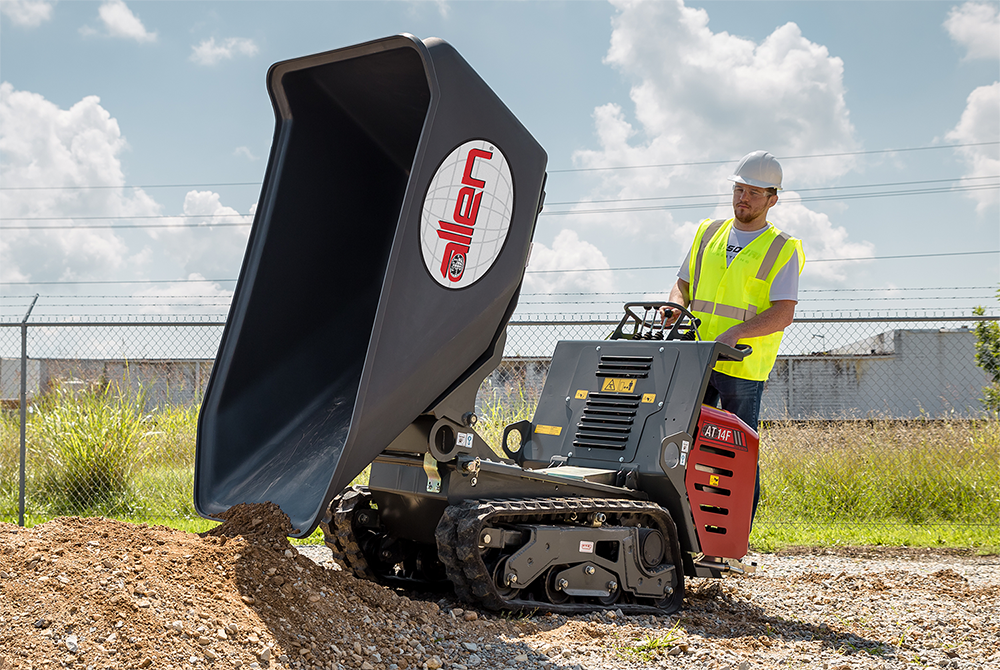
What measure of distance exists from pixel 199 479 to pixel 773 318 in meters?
2.96

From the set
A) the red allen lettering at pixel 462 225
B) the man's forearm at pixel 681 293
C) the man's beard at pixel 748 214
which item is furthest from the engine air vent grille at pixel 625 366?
the red allen lettering at pixel 462 225

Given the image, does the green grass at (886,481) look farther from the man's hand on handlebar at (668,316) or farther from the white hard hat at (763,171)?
the white hard hat at (763,171)

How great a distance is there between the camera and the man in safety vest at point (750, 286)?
4.53 metres

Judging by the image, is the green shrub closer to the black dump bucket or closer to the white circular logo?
the black dump bucket

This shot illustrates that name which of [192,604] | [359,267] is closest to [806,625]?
[359,267]

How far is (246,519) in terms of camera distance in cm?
309

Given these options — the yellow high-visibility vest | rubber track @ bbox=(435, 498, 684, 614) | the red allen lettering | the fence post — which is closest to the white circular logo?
the red allen lettering

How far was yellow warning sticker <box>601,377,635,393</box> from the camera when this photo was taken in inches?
175

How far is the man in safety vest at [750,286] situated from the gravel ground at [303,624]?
104 centimetres

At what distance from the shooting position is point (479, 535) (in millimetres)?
3252

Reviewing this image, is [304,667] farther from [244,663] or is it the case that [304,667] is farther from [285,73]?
[285,73]

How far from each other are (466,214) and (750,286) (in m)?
2.05

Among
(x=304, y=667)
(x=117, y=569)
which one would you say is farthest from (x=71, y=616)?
(x=304, y=667)

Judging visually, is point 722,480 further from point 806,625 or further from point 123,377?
point 123,377
